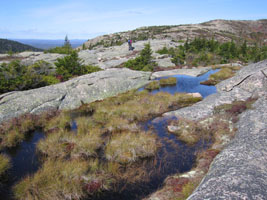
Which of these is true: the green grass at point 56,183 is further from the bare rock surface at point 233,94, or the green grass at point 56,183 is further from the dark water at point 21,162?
the bare rock surface at point 233,94

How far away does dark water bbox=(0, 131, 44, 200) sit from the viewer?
30.2 ft

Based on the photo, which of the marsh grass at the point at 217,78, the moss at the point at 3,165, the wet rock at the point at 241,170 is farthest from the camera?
the marsh grass at the point at 217,78

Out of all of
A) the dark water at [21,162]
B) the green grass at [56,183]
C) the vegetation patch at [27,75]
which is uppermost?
the vegetation patch at [27,75]

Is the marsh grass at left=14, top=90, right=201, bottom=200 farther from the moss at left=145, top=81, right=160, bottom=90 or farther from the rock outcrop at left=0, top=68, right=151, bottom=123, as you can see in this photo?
the moss at left=145, top=81, right=160, bottom=90

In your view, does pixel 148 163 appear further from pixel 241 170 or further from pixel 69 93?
pixel 69 93

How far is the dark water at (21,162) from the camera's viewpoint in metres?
9.21

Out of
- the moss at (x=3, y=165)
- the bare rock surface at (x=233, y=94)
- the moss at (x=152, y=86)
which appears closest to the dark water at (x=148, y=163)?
the moss at (x=3, y=165)

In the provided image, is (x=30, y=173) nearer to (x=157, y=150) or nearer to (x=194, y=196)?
(x=157, y=150)

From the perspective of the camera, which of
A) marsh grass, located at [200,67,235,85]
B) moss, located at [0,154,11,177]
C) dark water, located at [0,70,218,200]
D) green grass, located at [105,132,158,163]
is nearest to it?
dark water, located at [0,70,218,200]

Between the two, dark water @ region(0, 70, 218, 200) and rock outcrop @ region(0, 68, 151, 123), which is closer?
dark water @ region(0, 70, 218, 200)

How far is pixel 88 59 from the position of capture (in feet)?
158

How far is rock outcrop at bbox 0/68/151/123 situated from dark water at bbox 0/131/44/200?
4.40 meters

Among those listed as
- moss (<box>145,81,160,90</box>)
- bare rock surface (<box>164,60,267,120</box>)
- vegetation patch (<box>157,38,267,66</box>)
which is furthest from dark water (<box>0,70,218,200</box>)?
vegetation patch (<box>157,38,267,66</box>)

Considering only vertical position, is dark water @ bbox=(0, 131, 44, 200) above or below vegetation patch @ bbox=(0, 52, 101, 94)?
below
